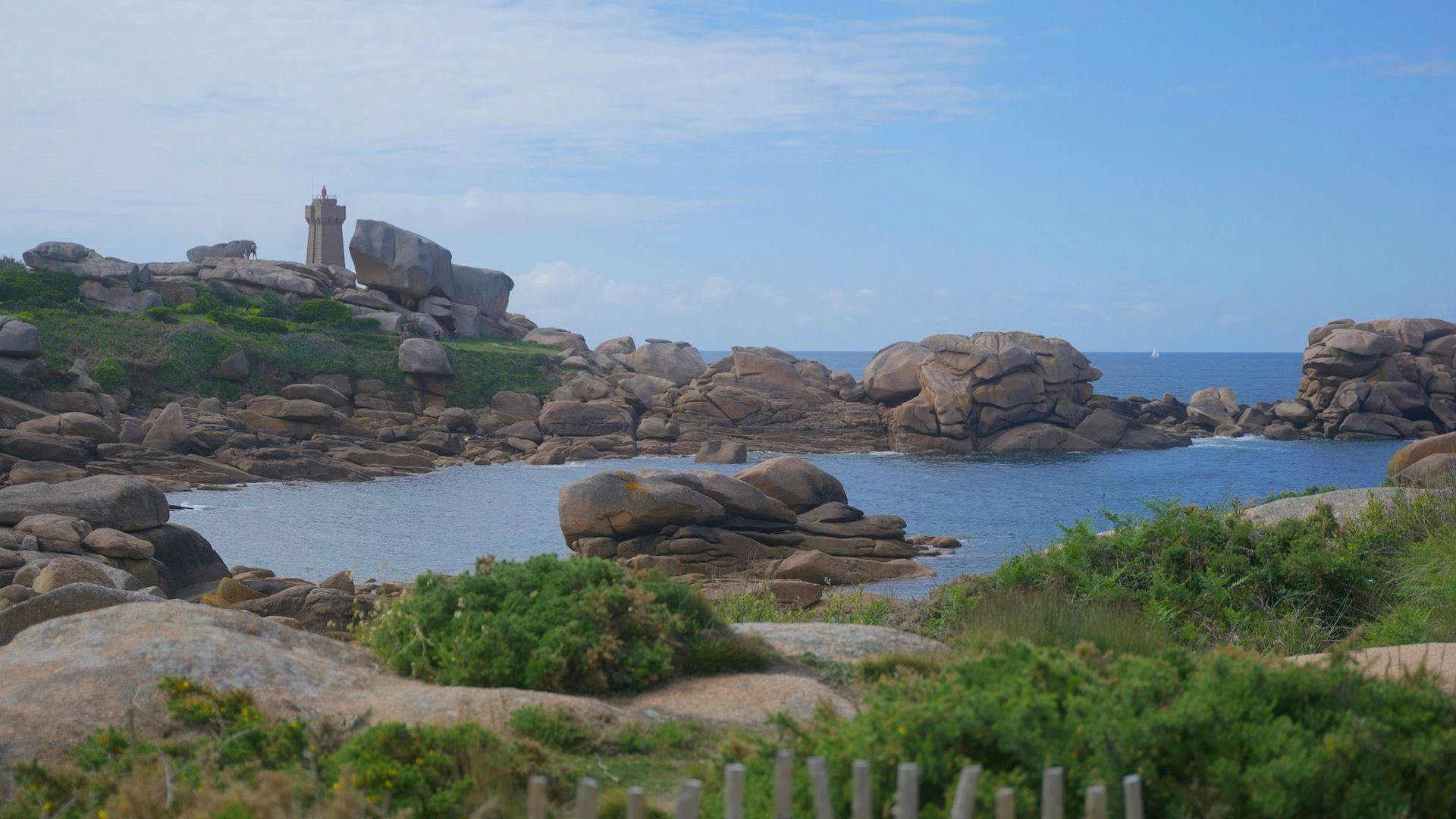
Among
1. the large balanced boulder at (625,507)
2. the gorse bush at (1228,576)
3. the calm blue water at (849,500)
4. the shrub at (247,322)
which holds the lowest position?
the calm blue water at (849,500)

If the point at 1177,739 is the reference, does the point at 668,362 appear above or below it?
above

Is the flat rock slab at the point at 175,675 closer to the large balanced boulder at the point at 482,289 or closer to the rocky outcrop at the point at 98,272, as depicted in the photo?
the rocky outcrop at the point at 98,272

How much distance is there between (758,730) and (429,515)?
28.9 m

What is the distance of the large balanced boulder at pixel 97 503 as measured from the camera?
856 inches

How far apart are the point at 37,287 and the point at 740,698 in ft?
201

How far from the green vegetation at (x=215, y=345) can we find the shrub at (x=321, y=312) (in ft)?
0.19

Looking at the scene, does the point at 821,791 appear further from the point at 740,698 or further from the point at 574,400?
the point at 574,400

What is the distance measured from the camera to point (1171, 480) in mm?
48750

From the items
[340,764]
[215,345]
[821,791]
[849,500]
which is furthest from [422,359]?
[821,791]

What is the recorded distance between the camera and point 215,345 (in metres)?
53.6

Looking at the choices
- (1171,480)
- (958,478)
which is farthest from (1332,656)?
(1171,480)

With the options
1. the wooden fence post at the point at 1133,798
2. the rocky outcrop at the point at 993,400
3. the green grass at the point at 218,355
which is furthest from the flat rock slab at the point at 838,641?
the rocky outcrop at the point at 993,400

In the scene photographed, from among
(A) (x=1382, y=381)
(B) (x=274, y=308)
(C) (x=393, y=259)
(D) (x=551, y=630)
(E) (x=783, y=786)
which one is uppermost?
(C) (x=393, y=259)

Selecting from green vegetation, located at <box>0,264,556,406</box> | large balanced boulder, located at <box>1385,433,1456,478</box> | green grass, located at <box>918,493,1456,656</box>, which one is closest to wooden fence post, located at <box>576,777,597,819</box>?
green grass, located at <box>918,493,1456,656</box>
